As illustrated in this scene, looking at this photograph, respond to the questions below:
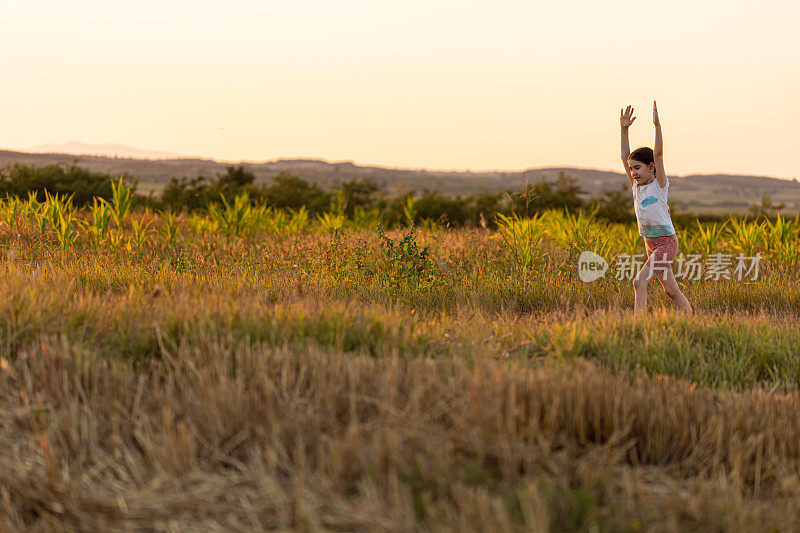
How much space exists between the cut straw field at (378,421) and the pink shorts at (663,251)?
103 cm

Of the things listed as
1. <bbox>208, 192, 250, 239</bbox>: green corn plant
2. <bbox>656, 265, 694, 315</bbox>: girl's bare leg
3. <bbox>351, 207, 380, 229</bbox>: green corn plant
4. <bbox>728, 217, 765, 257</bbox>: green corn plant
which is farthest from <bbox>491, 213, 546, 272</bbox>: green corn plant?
<bbox>208, 192, 250, 239</bbox>: green corn plant

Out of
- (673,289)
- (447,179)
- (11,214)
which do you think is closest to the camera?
(673,289)

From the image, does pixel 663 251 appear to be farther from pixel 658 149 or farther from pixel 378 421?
pixel 378 421

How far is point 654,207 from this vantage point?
6422mm

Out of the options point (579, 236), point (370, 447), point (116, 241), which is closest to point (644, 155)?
point (579, 236)

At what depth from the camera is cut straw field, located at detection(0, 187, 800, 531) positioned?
250 centimetres

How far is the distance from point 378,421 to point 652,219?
4.54 metres

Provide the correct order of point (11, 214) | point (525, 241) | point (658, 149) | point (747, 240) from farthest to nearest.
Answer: point (747, 240)
point (11, 214)
point (525, 241)
point (658, 149)

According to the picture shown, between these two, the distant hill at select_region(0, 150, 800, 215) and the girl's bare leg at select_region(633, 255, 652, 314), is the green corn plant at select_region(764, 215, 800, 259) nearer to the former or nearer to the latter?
the girl's bare leg at select_region(633, 255, 652, 314)

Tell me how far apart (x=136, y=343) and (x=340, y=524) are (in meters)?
2.11

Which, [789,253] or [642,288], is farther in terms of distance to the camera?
[789,253]

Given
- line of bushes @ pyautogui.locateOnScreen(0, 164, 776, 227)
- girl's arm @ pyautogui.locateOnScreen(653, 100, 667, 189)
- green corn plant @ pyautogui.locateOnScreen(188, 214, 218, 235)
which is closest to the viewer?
girl's arm @ pyautogui.locateOnScreen(653, 100, 667, 189)

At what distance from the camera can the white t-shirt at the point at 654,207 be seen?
21.1ft

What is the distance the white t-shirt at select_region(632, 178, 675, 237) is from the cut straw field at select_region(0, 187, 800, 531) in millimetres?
1326
